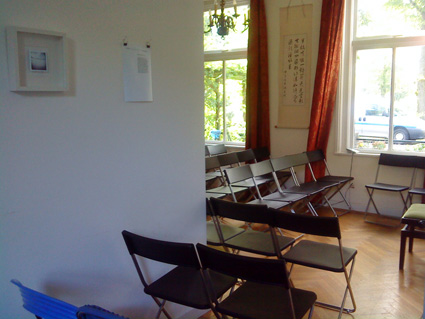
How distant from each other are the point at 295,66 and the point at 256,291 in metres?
4.36

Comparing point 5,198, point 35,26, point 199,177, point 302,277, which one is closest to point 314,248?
point 302,277

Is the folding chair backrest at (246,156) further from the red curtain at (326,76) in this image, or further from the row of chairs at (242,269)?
the row of chairs at (242,269)

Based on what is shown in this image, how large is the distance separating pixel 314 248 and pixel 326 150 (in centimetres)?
316

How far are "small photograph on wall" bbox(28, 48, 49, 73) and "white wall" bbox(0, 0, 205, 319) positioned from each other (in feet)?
0.36

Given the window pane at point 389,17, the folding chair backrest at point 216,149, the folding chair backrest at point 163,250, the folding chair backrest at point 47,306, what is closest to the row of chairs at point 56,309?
the folding chair backrest at point 47,306

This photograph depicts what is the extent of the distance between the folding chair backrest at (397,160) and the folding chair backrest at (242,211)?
3.26m

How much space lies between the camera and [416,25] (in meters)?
5.23

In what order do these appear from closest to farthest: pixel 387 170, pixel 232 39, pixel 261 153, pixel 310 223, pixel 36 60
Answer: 1. pixel 36 60
2. pixel 310 223
3. pixel 387 170
4. pixel 261 153
5. pixel 232 39

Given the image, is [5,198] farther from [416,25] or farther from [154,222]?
[416,25]

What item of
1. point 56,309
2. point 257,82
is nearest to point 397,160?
point 257,82

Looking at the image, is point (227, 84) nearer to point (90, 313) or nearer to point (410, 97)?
point (410, 97)

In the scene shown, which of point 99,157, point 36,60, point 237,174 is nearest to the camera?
point 36,60

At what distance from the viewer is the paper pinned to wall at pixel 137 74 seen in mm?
2287

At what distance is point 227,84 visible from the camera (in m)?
7.02
